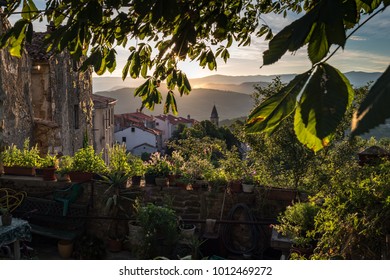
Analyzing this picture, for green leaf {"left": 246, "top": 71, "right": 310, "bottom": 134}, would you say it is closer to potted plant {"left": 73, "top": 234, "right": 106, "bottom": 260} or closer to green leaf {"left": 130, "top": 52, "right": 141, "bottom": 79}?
green leaf {"left": 130, "top": 52, "right": 141, "bottom": 79}

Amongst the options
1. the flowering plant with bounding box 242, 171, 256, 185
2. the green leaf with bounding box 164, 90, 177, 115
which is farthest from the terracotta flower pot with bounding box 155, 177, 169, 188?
the green leaf with bounding box 164, 90, 177, 115

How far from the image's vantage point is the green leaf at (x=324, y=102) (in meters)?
0.61

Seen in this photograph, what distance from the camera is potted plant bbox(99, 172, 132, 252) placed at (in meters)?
5.60

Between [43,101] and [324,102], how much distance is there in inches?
517

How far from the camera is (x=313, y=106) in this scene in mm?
634

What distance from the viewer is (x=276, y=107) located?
0.74m

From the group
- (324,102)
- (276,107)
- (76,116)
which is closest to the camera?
(324,102)

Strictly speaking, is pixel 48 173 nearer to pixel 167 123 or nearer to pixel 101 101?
pixel 101 101

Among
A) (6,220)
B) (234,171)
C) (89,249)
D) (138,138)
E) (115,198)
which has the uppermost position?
(234,171)

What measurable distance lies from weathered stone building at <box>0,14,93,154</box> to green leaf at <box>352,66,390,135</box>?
7249 millimetres

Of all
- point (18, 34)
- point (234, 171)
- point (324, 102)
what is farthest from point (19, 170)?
point (324, 102)
